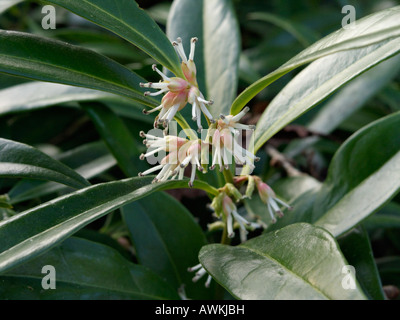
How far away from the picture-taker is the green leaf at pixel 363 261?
1.06 meters

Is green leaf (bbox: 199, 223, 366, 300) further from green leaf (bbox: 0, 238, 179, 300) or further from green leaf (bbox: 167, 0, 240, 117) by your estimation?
green leaf (bbox: 167, 0, 240, 117)

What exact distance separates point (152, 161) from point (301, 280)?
45 cm

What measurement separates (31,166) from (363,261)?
80 cm

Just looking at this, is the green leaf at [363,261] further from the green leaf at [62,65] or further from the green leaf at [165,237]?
the green leaf at [62,65]

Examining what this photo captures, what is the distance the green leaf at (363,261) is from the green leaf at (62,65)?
0.58m

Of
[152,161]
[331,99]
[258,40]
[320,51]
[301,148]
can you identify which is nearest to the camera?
[320,51]

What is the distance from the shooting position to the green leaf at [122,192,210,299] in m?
1.20

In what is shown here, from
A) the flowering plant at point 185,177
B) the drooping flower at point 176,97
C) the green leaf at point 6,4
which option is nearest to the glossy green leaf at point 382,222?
the flowering plant at point 185,177

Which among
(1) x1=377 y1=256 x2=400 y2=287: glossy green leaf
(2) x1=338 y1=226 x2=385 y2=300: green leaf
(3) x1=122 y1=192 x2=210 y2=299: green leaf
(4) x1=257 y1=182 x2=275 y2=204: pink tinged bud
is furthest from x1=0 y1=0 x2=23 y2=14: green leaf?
(1) x1=377 y1=256 x2=400 y2=287: glossy green leaf

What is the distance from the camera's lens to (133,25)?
0.96 metres

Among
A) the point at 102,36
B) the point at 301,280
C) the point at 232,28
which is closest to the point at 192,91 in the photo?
the point at 301,280

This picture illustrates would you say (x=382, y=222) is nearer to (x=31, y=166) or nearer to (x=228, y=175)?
(x=228, y=175)

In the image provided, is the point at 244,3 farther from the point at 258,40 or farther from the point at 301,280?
the point at 301,280
